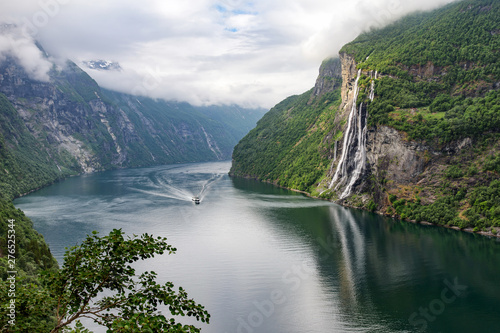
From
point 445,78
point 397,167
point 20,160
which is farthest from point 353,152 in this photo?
point 20,160

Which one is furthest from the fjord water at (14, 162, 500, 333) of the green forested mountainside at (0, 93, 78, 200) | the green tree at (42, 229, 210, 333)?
the green forested mountainside at (0, 93, 78, 200)

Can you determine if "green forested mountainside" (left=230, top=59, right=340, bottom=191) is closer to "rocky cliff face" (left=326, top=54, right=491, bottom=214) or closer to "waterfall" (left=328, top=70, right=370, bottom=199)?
"waterfall" (left=328, top=70, right=370, bottom=199)

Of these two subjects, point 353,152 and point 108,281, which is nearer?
point 108,281

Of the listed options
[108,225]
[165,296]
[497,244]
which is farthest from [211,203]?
[165,296]

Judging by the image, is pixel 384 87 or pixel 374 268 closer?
pixel 374 268

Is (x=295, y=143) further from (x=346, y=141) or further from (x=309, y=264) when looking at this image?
Answer: (x=309, y=264)

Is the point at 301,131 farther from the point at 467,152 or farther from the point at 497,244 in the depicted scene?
the point at 497,244

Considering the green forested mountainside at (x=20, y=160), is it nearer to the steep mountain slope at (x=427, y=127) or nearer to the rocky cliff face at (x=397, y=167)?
the steep mountain slope at (x=427, y=127)
